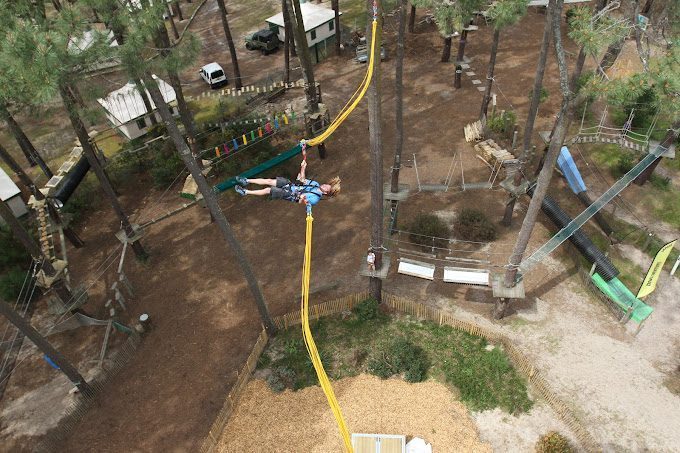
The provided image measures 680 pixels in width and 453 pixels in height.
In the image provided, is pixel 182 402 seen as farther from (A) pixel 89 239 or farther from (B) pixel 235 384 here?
(A) pixel 89 239

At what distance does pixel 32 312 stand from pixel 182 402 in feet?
29.4

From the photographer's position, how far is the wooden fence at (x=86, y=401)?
14.9m

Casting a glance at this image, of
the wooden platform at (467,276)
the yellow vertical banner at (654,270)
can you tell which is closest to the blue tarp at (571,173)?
the yellow vertical banner at (654,270)

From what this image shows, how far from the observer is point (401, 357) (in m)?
16.2

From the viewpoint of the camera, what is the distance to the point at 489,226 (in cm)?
2033

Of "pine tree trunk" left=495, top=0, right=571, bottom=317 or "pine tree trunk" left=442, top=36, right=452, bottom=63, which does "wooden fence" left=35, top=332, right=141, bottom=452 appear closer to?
"pine tree trunk" left=495, top=0, right=571, bottom=317

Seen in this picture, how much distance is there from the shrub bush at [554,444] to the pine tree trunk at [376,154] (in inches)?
284

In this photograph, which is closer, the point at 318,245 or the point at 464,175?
the point at 318,245

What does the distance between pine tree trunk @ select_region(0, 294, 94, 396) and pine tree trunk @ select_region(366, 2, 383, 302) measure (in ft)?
35.1

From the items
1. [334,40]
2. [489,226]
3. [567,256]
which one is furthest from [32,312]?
[334,40]

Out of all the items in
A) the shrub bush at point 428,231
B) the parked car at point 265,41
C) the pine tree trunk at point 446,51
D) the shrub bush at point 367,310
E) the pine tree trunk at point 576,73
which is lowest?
the shrub bush at point 367,310

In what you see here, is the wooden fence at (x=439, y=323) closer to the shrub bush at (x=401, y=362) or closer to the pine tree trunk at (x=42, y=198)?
the shrub bush at (x=401, y=362)

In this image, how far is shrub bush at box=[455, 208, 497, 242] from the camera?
797 inches

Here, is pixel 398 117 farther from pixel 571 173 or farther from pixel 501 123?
pixel 501 123
